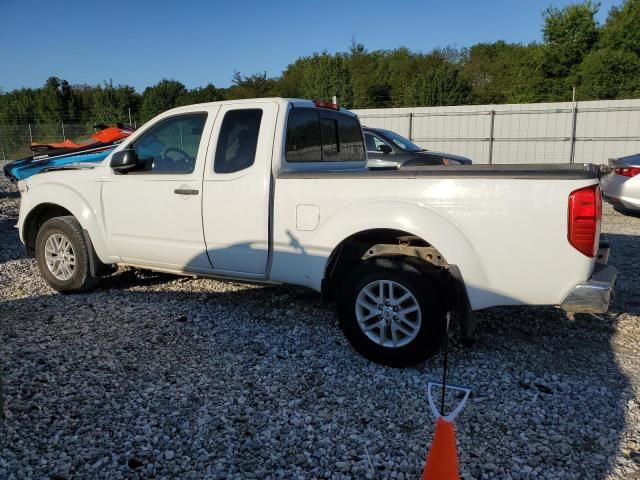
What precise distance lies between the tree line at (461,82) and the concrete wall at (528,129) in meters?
8.51

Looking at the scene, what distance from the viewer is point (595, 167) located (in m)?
3.80

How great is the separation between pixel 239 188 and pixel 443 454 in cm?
282

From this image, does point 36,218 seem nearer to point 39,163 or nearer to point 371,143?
point 39,163

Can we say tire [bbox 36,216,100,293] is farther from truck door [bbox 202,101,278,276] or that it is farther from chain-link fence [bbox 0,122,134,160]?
chain-link fence [bbox 0,122,134,160]

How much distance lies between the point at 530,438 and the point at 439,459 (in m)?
1.18

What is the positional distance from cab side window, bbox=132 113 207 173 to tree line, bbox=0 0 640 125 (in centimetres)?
2644

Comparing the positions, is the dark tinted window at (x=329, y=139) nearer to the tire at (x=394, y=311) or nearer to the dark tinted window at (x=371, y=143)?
the tire at (x=394, y=311)

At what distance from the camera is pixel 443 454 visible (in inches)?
82.9

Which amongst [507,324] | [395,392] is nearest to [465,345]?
[507,324]

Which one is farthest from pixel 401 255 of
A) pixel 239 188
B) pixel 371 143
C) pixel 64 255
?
pixel 371 143

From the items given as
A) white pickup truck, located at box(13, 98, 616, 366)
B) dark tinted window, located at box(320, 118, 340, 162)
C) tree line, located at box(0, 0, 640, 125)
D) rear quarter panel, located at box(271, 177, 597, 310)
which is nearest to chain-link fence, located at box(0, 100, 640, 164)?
tree line, located at box(0, 0, 640, 125)

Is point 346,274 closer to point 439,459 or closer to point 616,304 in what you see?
point 439,459

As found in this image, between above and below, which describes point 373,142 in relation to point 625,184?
above

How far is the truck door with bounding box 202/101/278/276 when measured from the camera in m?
4.28
